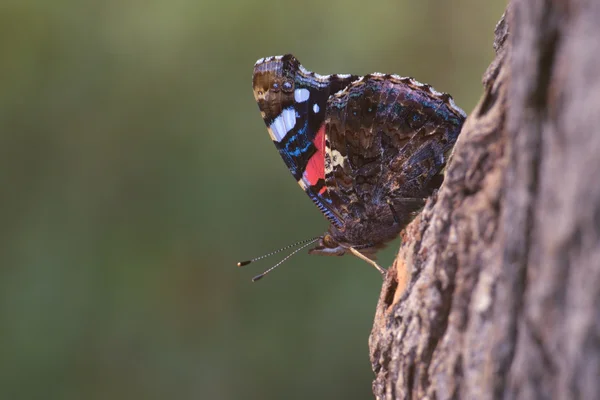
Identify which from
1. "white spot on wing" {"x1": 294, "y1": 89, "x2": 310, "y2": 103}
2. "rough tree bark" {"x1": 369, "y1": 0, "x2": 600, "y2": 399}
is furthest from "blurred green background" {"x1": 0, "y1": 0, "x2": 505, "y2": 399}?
"rough tree bark" {"x1": 369, "y1": 0, "x2": 600, "y2": 399}

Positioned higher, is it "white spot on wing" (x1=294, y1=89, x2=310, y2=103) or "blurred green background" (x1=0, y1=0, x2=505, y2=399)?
"blurred green background" (x1=0, y1=0, x2=505, y2=399)

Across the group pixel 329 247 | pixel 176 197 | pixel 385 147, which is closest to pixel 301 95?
pixel 385 147

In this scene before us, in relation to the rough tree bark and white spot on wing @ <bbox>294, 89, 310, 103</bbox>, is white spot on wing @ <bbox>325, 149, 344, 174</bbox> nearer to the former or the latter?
white spot on wing @ <bbox>294, 89, 310, 103</bbox>

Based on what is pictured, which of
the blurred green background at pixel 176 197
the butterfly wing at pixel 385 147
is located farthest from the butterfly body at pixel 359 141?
the blurred green background at pixel 176 197

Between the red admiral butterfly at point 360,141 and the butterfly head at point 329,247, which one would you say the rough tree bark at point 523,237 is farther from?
the butterfly head at point 329,247

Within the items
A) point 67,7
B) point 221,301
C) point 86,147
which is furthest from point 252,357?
point 67,7
